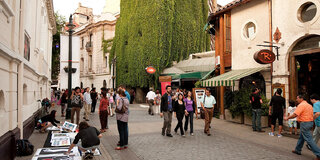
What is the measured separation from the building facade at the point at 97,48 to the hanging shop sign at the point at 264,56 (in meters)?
26.2

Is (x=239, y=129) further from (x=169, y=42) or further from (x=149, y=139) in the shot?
(x=169, y=42)

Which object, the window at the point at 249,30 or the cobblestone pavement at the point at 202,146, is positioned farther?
the window at the point at 249,30

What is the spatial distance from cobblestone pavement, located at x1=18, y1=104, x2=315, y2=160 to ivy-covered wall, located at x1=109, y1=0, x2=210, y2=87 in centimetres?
1564

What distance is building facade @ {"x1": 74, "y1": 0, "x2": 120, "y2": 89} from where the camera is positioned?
1429 inches

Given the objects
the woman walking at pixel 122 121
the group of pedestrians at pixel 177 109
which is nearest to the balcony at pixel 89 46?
the group of pedestrians at pixel 177 109

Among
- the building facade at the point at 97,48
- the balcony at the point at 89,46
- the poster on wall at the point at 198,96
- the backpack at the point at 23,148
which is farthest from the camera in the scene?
the balcony at the point at 89,46

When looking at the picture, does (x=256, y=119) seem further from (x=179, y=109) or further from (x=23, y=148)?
(x=23, y=148)

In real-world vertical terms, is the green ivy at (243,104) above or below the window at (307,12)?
below

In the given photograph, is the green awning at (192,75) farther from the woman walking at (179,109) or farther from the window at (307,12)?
the woman walking at (179,109)

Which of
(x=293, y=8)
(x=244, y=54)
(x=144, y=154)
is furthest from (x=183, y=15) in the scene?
(x=144, y=154)

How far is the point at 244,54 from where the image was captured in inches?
464

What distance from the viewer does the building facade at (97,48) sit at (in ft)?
119

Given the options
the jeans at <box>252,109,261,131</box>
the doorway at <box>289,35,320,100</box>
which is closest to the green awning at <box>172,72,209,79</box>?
the doorway at <box>289,35,320,100</box>

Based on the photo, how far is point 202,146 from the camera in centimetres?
694
